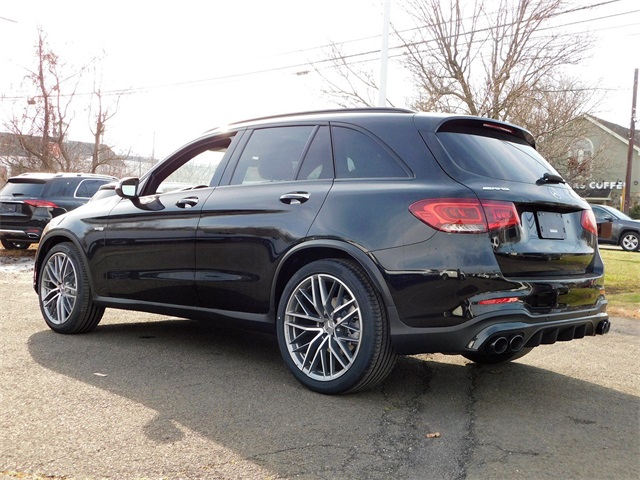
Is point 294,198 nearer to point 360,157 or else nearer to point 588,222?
point 360,157

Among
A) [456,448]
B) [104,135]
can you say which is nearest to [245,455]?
[456,448]

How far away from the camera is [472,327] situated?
3.92 m

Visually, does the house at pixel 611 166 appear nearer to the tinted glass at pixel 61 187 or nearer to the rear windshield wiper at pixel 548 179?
the tinted glass at pixel 61 187

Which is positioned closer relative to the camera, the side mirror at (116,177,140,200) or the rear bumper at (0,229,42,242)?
the side mirror at (116,177,140,200)

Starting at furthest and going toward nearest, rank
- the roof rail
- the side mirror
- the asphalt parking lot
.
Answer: the side mirror, the roof rail, the asphalt parking lot

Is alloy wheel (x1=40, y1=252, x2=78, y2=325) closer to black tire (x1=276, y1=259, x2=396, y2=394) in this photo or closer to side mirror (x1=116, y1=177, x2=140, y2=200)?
side mirror (x1=116, y1=177, x2=140, y2=200)

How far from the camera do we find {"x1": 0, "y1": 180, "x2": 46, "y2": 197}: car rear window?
1446 centimetres

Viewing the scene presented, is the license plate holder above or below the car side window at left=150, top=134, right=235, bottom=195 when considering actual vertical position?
below

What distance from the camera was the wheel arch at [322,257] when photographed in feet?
13.6

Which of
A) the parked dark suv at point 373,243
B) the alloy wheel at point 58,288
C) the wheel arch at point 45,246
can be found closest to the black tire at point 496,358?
the parked dark suv at point 373,243

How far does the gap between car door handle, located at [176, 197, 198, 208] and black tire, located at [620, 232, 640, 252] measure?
2354 cm

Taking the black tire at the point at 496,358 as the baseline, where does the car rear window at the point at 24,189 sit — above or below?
above

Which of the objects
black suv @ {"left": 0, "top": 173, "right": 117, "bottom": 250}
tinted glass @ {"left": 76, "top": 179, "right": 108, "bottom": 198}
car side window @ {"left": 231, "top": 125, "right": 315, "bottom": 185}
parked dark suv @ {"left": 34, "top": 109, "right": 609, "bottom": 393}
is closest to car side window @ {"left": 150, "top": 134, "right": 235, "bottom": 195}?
parked dark suv @ {"left": 34, "top": 109, "right": 609, "bottom": 393}

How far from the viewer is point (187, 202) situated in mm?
5434
